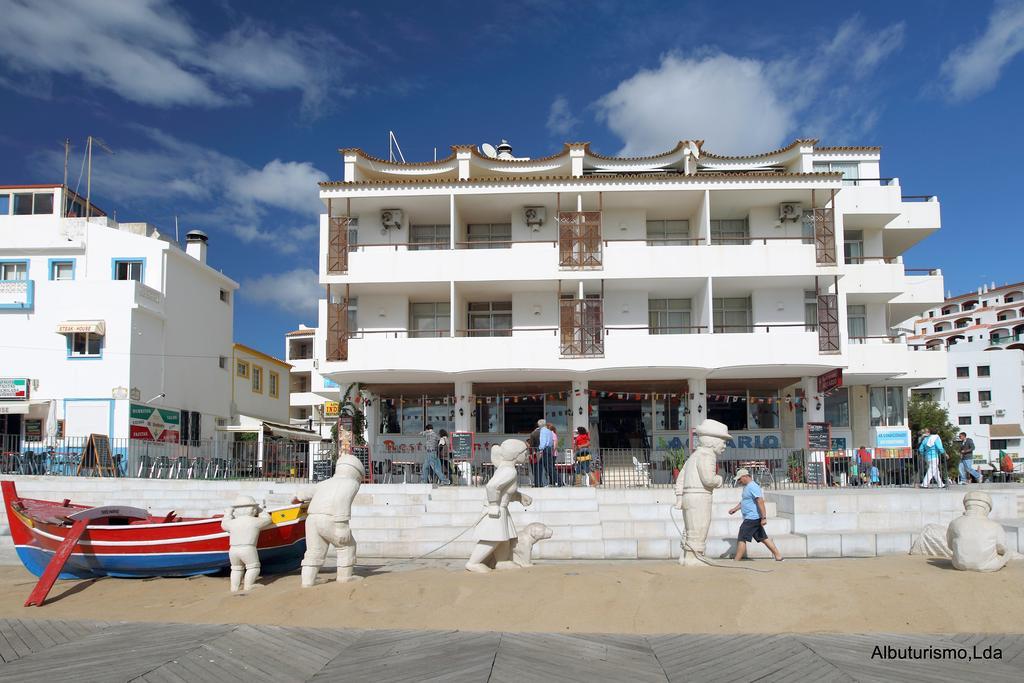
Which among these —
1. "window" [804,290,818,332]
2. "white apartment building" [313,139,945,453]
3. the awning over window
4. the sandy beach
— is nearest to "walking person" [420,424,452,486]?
"white apartment building" [313,139,945,453]

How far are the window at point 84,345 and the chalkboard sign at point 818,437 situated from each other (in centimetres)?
2405

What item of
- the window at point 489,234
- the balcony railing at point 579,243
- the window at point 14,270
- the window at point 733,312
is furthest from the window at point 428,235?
the window at point 14,270

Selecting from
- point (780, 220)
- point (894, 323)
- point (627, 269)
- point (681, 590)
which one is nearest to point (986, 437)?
point (894, 323)

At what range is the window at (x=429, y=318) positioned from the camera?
27172 millimetres

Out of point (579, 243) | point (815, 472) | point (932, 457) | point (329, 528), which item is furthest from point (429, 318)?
point (329, 528)

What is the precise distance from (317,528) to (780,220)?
21.9m

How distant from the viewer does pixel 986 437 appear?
64.5 meters

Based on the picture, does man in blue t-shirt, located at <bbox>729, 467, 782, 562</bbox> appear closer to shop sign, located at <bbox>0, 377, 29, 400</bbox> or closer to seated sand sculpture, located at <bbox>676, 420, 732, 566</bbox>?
seated sand sculpture, located at <bbox>676, 420, 732, 566</bbox>

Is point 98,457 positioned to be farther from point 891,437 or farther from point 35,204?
point 891,437

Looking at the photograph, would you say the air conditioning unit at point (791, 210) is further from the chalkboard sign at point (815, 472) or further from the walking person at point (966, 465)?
the chalkboard sign at point (815, 472)

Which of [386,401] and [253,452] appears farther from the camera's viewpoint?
[386,401]

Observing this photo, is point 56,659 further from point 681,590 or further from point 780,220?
point 780,220

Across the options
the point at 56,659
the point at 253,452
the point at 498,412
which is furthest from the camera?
the point at 498,412

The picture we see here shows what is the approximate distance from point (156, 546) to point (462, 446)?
40.1ft
